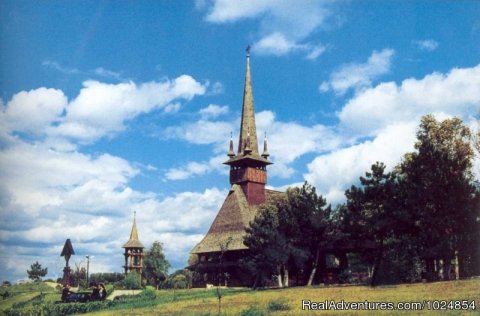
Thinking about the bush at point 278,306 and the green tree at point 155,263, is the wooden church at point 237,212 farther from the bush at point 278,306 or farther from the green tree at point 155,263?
the bush at point 278,306

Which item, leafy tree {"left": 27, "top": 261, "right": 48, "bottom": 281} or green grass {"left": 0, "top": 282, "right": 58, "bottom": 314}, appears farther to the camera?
leafy tree {"left": 27, "top": 261, "right": 48, "bottom": 281}

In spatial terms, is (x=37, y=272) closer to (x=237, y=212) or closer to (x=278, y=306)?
(x=237, y=212)

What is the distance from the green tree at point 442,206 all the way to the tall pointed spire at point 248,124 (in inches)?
→ 1279

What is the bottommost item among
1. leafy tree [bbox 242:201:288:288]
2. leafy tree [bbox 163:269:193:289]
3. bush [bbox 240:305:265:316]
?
leafy tree [bbox 163:269:193:289]

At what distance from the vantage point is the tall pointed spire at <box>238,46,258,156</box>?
6831cm

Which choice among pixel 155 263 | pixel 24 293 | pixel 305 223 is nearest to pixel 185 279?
pixel 155 263

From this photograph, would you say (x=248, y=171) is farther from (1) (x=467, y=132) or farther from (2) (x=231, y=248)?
(1) (x=467, y=132)

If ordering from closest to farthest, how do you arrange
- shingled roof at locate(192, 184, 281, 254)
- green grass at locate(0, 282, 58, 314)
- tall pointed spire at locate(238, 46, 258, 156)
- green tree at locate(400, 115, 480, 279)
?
green tree at locate(400, 115, 480, 279) < green grass at locate(0, 282, 58, 314) < shingled roof at locate(192, 184, 281, 254) < tall pointed spire at locate(238, 46, 258, 156)

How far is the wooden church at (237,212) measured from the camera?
56.5m

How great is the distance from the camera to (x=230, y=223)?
60750 millimetres

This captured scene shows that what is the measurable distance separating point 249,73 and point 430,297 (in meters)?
53.7

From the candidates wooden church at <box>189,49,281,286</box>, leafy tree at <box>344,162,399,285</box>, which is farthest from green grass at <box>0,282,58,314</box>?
leafy tree at <box>344,162,399,285</box>

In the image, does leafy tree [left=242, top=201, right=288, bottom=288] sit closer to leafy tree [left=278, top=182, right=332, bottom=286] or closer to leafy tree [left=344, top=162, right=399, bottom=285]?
leafy tree [left=278, top=182, right=332, bottom=286]

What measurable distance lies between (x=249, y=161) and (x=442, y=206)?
34258 mm
